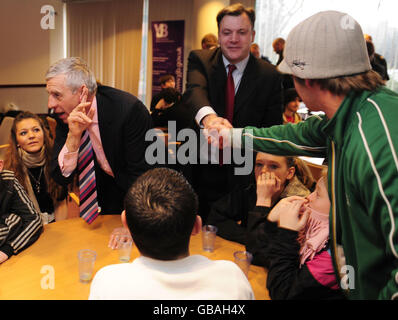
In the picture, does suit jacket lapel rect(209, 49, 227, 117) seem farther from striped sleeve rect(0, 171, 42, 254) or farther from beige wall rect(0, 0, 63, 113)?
beige wall rect(0, 0, 63, 113)

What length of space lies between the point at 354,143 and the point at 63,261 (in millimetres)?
1202

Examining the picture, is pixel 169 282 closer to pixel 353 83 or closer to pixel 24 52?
pixel 353 83

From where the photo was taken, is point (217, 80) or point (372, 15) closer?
point (217, 80)

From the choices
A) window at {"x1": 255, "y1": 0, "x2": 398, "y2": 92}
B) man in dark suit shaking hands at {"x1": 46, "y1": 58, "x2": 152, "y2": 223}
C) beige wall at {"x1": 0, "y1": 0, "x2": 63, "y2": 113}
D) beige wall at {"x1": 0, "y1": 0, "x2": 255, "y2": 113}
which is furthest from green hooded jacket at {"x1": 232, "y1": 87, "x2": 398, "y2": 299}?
beige wall at {"x1": 0, "y1": 0, "x2": 63, "y2": 113}

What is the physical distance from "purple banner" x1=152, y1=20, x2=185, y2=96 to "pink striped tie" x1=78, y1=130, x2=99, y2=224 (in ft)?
21.2

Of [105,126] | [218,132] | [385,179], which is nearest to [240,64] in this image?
[218,132]

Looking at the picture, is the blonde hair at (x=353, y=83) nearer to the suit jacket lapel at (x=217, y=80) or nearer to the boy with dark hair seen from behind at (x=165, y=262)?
the boy with dark hair seen from behind at (x=165, y=262)

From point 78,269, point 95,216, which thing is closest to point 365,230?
point 78,269

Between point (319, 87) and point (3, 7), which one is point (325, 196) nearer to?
point (319, 87)

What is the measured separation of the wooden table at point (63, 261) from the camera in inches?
52.2

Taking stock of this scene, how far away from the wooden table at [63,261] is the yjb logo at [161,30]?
727cm

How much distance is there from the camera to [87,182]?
1.96m

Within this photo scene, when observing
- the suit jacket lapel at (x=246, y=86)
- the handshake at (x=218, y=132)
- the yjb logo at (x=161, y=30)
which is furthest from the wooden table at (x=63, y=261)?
the yjb logo at (x=161, y=30)

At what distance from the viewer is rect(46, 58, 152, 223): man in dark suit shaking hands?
1931mm
